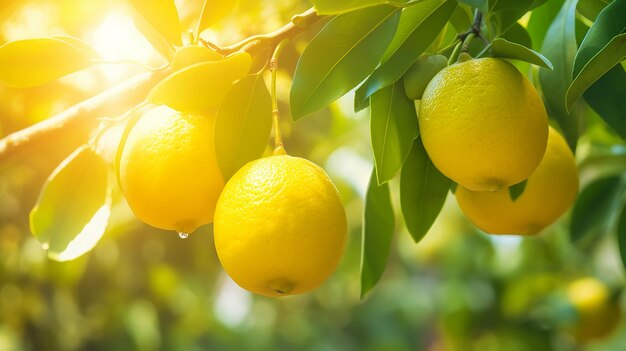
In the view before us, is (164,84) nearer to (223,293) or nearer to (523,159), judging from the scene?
(523,159)

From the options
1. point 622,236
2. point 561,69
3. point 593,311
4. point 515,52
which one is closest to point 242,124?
point 515,52

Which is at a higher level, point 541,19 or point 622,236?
point 541,19

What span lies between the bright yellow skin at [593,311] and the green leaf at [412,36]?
4.38ft

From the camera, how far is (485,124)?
59cm

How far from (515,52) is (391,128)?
0.13 m

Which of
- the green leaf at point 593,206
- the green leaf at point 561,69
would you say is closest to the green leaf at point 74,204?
the green leaf at point 561,69

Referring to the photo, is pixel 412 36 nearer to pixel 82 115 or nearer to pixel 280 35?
pixel 280 35

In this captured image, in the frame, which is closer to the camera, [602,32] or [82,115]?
[602,32]

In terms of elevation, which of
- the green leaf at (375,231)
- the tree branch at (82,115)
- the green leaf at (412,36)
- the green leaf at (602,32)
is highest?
the tree branch at (82,115)

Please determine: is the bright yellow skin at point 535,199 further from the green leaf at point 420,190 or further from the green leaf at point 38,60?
the green leaf at point 38,60

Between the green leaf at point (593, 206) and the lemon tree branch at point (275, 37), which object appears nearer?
the lemon tree branch at point (275, 37)

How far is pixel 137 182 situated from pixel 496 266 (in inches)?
69.8

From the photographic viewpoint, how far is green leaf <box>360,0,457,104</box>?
0.65 metres

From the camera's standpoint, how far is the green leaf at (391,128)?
0.66 meters
